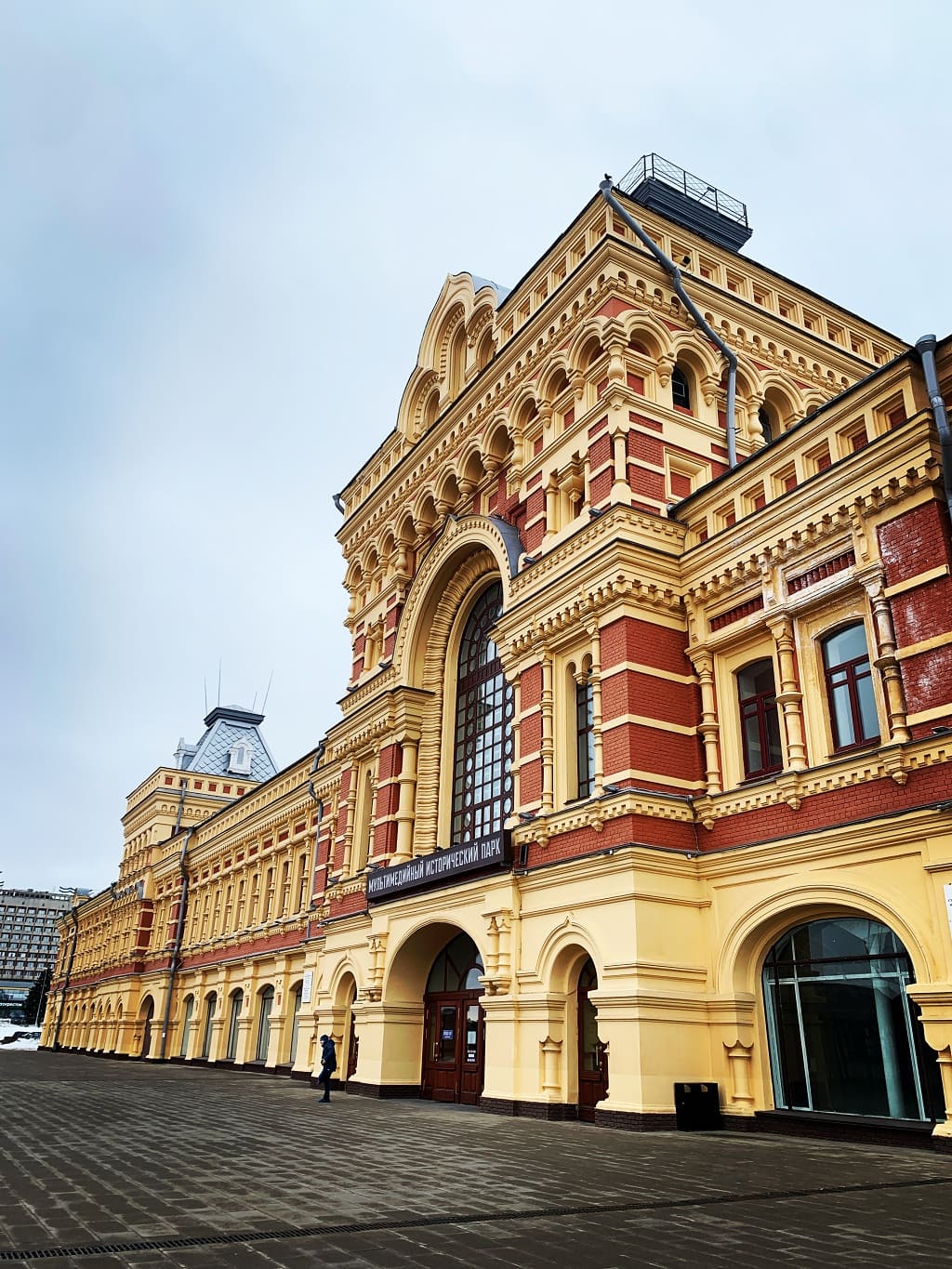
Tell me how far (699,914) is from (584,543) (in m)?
7.35

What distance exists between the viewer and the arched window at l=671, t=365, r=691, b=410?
2184 centimetres

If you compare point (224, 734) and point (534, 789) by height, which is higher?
point (224, 734)

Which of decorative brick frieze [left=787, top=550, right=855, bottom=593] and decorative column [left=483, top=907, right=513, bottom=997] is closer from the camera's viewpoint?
decorative brick frieze [left=787, top=550, right=855, bottom=593]

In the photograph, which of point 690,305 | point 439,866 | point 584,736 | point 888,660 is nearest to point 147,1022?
point 439,866

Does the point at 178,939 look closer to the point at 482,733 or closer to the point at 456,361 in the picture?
the point at 482,733

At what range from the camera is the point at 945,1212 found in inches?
315

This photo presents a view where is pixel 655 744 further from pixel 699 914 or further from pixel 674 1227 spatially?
pixel 674 1227

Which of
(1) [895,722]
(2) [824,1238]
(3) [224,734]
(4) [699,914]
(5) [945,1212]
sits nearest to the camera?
(2) [824,1238]

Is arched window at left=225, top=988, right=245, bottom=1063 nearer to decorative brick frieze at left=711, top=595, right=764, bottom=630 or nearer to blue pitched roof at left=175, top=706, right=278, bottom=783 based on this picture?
blue pitched roof at left=175, top=706, right=278, bottom=783

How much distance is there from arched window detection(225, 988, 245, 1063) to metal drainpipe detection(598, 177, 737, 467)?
3049cm

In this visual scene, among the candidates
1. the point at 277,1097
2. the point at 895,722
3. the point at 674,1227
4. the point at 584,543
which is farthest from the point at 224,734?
the point at 674,1227

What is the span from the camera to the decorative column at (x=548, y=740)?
19094 mm

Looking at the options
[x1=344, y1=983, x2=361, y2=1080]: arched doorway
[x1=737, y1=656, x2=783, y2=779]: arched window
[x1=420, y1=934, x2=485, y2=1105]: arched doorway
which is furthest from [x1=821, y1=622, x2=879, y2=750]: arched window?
[x1=344, y1=983, x2=361, y2=1080]: arched doorway

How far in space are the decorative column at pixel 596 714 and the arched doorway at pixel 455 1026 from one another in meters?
6.40
